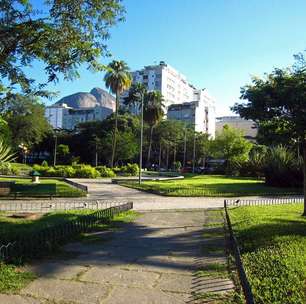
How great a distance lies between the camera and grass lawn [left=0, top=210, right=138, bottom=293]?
6.26 metres

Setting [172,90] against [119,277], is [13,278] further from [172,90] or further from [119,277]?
[172,90]

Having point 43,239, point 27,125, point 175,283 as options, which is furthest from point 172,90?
point 175,283

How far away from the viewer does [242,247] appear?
29.4 ft

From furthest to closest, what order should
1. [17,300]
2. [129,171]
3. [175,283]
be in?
[129,171] → [175,283] → [17,300]

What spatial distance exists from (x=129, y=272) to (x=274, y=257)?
8.00 feet

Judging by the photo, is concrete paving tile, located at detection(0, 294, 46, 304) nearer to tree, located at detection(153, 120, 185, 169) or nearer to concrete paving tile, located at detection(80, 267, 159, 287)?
concrete paving tile, located at detection(80, 267, 159, 287)

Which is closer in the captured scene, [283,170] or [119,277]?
[119,277]

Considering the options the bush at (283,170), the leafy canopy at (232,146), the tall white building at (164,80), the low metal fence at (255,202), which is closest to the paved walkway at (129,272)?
the low metal fence at (255,202)

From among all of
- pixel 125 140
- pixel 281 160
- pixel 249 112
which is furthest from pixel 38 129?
pixel 249 112

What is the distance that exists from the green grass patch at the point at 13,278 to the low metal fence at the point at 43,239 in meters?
0.37

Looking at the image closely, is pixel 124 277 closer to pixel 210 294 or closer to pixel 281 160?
pixel 210 294

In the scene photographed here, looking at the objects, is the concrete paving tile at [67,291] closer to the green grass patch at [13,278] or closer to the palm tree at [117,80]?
the green grass patch at [13,278]

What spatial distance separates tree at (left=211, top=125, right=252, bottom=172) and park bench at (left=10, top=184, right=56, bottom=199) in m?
43.1

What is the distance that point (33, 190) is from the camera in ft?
70.6
